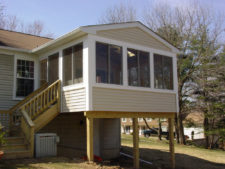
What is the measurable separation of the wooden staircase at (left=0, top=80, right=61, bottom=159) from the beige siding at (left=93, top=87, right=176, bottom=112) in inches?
76.3

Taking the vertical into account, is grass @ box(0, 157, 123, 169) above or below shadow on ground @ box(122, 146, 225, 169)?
above

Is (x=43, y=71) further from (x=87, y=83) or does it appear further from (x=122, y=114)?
(x=122, y=114)

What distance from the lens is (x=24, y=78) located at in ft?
40.3

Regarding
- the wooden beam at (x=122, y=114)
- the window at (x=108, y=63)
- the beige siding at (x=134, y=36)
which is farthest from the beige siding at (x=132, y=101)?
the beige siding at (x=134, y=36)

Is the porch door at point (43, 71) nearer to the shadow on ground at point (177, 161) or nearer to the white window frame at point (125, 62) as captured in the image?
the white window frame at point (125, 62)

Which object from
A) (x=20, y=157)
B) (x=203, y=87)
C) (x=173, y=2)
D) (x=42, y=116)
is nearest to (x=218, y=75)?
(x=203, y=87)

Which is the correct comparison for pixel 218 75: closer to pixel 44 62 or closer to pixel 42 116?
pixel 44 62

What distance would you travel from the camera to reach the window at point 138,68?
10.7m

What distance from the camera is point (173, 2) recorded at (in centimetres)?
2475

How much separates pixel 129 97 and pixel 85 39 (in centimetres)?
281

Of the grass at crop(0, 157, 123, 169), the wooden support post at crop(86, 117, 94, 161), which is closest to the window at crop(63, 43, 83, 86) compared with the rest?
the wooden support post at crop(86, 117, 94, 161)

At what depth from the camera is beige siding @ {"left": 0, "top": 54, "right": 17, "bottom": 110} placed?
11591mm

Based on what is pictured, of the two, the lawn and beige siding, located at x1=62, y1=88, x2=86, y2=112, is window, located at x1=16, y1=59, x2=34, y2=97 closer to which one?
beige siding, located at x1=62, y1=88, x2=86, y2=112

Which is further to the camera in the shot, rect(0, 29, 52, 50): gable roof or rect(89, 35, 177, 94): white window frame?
rect(0, 29, 52, 50): gable roof
